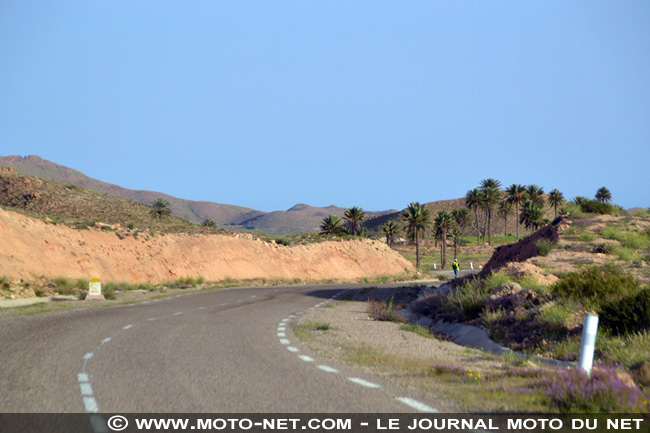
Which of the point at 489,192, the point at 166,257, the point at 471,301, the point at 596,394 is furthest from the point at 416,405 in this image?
the point at 489,192

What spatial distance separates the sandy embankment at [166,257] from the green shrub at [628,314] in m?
28.4

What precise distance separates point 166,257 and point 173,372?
1595 inches

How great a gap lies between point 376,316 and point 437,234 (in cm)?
9389

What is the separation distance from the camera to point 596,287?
15.1m

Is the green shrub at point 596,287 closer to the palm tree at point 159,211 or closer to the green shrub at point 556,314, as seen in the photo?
the green shrub at point 556,314

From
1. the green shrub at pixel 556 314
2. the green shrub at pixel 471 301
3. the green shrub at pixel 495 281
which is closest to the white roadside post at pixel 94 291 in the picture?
the green shrub at pixel 471 301

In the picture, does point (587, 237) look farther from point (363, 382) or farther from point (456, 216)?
point (456, 216)

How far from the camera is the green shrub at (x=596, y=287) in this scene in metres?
14.2

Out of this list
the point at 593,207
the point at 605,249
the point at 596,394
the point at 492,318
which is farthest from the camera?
the point at 593,207

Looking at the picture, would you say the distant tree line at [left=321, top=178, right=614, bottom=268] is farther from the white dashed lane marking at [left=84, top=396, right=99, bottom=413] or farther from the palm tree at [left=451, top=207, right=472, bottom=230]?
the white dashed lane marking at [left=84, top=396, right=99, bottom=413]

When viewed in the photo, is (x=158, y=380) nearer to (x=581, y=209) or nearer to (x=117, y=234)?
(x=581, y=209)

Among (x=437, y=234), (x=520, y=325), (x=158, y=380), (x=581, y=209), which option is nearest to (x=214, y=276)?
(x=581, y=209)

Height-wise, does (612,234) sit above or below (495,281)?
above

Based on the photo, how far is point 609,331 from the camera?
41.2 ft
